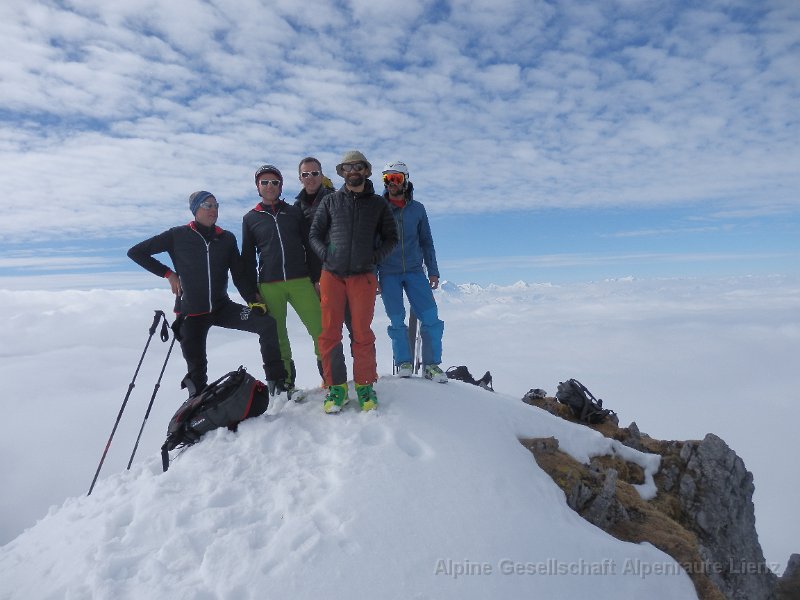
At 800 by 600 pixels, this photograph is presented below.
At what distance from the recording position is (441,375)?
30.0 feet

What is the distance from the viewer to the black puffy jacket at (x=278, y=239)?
26.8 ft

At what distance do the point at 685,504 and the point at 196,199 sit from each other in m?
11.8

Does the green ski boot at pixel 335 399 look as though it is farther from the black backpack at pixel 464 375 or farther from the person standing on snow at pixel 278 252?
the black backpack at pixel 464 375

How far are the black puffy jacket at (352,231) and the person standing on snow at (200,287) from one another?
1.93 metres

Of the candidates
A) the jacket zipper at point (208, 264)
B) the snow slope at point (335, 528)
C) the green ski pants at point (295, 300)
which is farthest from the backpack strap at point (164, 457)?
the green ski pants at point (295, 300)

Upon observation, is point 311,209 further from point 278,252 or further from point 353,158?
point 353,158

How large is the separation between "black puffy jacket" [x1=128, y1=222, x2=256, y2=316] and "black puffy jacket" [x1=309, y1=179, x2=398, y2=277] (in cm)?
213

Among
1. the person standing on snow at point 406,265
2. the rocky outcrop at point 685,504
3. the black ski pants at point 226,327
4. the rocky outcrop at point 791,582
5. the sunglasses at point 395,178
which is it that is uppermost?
the sunglasses at point 395,178

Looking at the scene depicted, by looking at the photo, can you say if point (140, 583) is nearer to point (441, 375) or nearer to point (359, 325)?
point (359, 325)

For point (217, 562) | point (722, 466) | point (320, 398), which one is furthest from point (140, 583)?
point (722, 466)

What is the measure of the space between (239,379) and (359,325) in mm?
2218

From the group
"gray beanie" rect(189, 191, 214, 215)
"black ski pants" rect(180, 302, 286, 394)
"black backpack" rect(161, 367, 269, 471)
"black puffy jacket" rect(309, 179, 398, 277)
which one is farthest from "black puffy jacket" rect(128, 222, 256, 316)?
"black puffy jacket" rect(309, 179, 398, 277)

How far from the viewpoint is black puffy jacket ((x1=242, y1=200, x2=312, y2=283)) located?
816cm

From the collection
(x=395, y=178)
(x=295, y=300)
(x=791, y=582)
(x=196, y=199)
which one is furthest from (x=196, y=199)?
(x=791, y=582)
